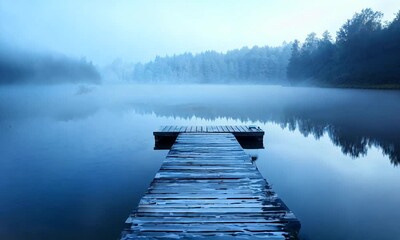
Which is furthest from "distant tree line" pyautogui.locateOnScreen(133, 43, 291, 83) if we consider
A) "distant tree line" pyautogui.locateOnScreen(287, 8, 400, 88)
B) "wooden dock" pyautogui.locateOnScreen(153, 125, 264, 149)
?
"wooden dock" pyautogui.locateOnScreen(153, 125, 264, 149)

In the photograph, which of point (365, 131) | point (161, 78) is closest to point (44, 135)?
point (365, 131)

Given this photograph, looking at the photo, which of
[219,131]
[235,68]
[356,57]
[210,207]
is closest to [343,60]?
[356,57]

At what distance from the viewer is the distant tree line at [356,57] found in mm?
54594

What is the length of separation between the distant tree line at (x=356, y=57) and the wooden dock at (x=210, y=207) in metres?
52.6

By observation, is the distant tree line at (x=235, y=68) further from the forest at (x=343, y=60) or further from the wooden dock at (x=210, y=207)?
the wooden dock at (x=210, y=207)

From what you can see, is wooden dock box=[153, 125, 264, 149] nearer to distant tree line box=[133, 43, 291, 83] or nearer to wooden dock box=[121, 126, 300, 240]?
wooden dock box=[121, 126, 300, 240]

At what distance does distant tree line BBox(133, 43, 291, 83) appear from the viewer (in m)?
123

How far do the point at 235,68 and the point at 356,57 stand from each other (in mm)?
78531

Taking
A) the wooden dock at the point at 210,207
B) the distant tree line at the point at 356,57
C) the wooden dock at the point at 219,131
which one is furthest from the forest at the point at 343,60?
the wooden dock at the point at 210,207

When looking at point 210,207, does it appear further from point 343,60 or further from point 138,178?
point 343,60

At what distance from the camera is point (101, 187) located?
7883mm

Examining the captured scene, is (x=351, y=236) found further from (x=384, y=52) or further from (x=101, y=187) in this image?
(x=384, y=52)

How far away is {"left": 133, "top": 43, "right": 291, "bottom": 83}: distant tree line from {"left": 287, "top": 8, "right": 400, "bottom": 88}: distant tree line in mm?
29727

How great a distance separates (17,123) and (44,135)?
626cm
